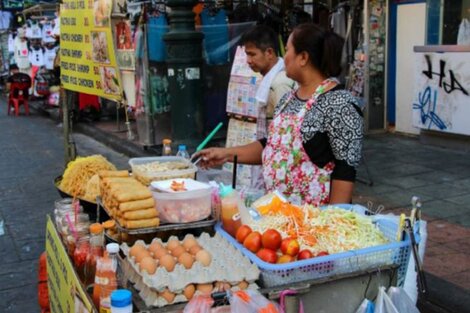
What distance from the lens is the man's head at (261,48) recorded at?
14.9 feet

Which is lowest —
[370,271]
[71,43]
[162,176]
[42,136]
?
[42,136]

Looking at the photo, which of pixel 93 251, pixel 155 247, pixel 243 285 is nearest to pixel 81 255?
pixel 93 251

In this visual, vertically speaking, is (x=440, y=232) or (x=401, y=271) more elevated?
(x=401, y=271)

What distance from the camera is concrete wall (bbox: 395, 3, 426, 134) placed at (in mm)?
9344

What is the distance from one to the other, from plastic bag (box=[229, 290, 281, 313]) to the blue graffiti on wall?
24.5 ft

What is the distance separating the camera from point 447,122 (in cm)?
869

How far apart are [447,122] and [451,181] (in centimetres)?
181

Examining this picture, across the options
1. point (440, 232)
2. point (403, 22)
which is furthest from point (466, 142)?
point (440, 232)

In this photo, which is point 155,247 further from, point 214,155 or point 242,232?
point 214,155

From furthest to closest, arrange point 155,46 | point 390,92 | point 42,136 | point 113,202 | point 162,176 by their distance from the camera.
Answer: point 42,136 → point 390,92 → point 155,46 → point 162,176 → point 113,202

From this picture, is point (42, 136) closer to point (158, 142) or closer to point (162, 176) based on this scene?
point (158, 142)

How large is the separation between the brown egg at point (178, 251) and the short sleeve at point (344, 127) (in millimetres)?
932

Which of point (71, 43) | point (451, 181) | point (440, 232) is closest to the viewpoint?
point (440, 232)

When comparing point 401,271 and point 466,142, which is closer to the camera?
point 401,271
